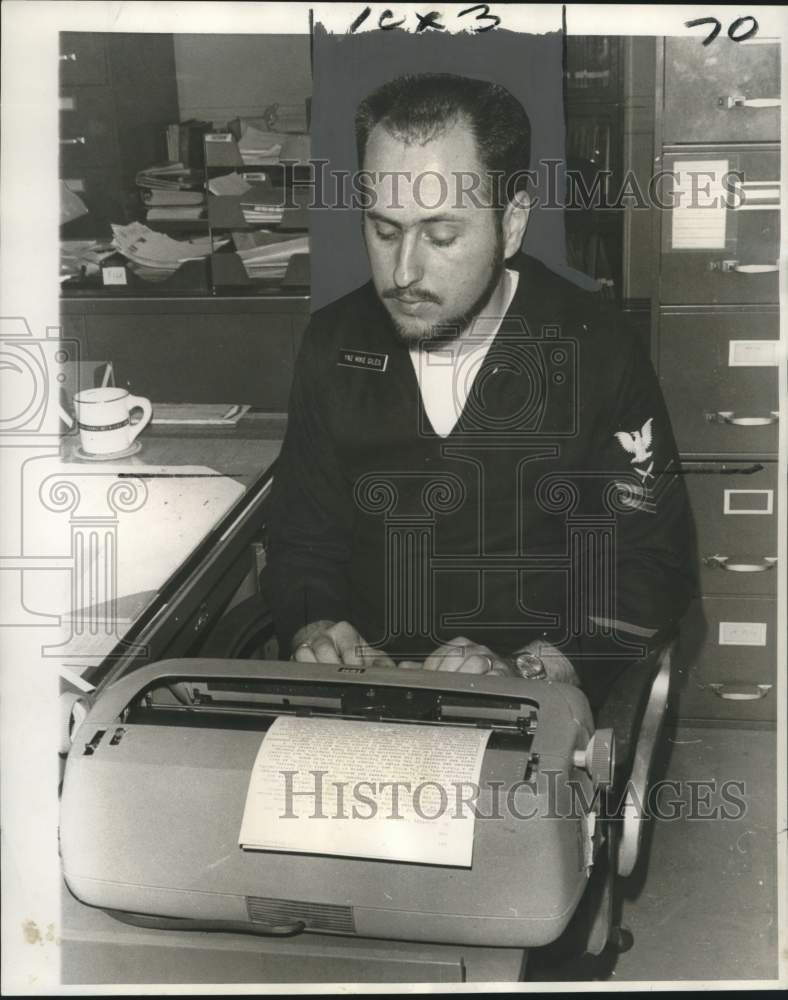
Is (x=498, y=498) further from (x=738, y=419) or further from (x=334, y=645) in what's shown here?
(x=738, y=419)

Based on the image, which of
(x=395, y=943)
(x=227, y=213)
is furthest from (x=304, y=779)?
(x=227, y=213)

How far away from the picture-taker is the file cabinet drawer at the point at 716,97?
81.0 inches

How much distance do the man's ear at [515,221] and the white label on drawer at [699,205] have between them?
523 millimetres

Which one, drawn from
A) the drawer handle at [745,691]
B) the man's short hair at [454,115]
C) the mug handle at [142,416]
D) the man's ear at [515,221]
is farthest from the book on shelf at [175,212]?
the drawer handle at [745,691]

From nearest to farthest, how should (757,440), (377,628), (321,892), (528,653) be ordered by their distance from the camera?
(321,892) < (528,653) < (377,628) < (757,440)

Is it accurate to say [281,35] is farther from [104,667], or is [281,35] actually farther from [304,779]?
[304,779]

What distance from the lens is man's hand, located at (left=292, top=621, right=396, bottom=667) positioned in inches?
67.2

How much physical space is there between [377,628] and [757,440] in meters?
0.99

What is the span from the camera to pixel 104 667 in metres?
1.45

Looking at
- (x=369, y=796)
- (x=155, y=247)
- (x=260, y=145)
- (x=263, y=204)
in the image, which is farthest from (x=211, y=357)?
(x=369, y=796)

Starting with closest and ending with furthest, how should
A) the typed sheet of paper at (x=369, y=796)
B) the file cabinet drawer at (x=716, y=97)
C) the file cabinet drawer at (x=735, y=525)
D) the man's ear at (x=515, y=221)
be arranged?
the typed sheet of paper at (x=369, y=796), the man's ear at (x=515, y=221), the file cabinet drawer at (x=716, y=97), the file cabinet drawer at (x=735, y=525)

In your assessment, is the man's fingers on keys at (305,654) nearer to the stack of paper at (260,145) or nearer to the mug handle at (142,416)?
the mug handle at (142,416)

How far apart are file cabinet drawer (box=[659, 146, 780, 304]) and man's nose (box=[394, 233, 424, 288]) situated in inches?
25.6

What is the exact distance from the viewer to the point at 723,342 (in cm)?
234
